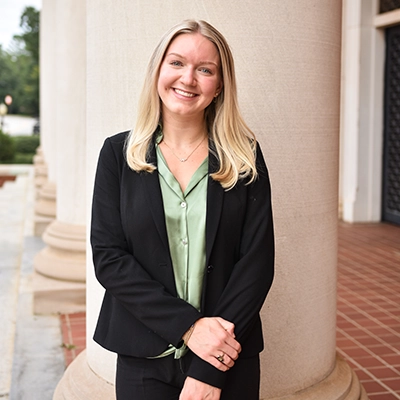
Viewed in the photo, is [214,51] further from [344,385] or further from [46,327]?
[46,327]

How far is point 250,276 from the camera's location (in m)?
2.12

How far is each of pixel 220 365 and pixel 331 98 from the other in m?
1.53

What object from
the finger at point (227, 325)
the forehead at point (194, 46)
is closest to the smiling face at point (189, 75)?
the forehead at point (194, 46)

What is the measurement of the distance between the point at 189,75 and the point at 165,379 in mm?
940

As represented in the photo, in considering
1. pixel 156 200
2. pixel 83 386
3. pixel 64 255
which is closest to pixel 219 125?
pixel 156 200

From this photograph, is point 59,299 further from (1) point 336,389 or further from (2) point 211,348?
(2) point 211,348

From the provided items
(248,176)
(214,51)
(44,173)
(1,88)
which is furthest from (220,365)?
(1,88)

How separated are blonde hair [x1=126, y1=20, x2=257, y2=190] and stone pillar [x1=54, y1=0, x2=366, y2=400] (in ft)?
2.26

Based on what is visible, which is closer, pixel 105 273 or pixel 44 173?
pixel 105 273

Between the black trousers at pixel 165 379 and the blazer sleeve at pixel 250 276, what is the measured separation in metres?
0.09

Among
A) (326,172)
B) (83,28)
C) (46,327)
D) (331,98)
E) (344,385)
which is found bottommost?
(46,327)

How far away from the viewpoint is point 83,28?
21.6 feet

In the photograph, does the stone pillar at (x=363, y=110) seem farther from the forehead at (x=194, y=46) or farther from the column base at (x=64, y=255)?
the forehead at (x=194, y=46)

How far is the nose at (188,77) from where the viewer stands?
83.0 inches
